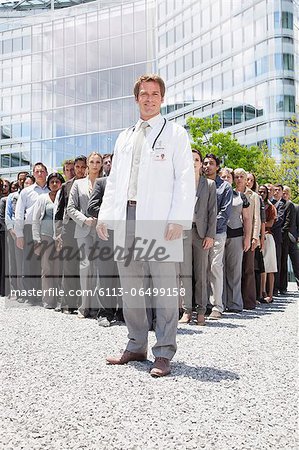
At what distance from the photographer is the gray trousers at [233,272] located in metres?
8.88

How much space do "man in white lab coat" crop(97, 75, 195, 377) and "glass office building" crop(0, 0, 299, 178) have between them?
51452mm

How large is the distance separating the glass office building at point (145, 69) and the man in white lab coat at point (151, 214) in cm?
5145

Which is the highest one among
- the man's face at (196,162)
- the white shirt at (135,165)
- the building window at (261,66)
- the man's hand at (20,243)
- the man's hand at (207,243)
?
the building window at (261,66)

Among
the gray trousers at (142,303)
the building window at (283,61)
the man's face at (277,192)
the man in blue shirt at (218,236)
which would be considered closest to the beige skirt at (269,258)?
the man's face at (277,192)

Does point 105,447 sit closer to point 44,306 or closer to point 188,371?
point 188,371

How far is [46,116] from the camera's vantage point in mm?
62531

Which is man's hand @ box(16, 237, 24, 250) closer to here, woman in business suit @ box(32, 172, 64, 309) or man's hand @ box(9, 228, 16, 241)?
woman in business suit @ box(32, 172, 64, 309)

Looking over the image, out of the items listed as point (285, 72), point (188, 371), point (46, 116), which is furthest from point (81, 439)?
point (46, 116)

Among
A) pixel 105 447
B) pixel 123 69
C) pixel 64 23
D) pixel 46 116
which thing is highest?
pixel 64 23

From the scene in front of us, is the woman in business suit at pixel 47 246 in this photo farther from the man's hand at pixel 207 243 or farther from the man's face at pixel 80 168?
the man's hand at pixel 207 243

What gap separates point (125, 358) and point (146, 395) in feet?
3.25

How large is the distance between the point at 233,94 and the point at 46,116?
19317 mm

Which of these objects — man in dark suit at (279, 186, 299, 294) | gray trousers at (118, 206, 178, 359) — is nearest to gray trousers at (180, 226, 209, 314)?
gray trousers at (118, 206, 178, 359)

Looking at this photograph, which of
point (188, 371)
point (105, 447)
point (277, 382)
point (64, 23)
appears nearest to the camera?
point (105, 447)
